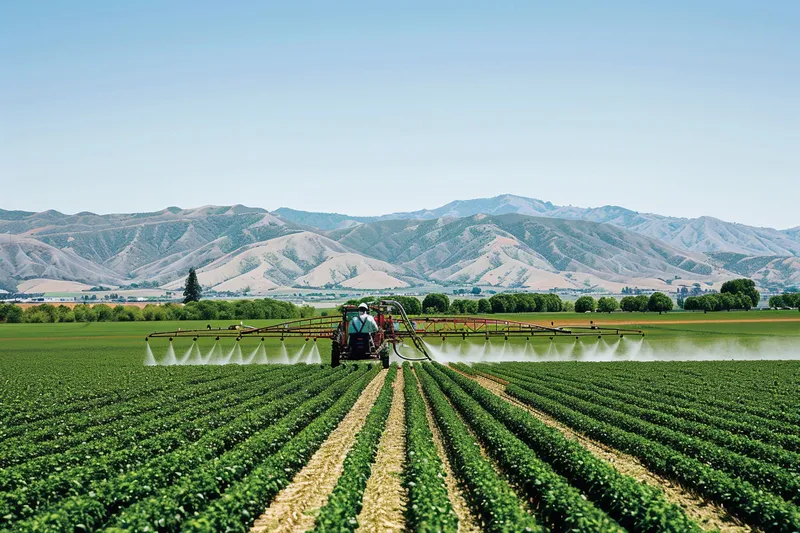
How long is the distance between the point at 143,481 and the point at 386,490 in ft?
21.0

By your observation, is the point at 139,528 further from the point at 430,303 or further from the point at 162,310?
the point at 430,303

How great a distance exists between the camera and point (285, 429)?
909 inches

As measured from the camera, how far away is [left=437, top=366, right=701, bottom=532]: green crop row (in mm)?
13148

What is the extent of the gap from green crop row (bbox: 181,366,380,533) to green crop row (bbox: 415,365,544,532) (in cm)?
484

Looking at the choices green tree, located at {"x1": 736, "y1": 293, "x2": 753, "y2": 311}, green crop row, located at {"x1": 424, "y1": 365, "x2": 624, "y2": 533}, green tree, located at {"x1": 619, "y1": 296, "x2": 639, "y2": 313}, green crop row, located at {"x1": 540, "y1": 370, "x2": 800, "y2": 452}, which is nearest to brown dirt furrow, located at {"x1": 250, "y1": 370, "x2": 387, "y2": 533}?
green crop row, located at {"x1": 424, "y1": 365, "x2": 624, "y2": 533}

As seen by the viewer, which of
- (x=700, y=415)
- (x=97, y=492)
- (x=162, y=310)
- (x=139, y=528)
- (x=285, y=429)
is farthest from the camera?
(x=162, y=310)

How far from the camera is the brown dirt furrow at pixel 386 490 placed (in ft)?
49.4

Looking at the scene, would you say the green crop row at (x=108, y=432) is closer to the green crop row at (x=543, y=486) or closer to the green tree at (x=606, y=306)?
the green crop row at (x=543, y=486)

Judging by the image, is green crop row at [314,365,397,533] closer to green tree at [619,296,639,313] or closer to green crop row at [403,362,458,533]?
green crop row at [403,362,458,533]

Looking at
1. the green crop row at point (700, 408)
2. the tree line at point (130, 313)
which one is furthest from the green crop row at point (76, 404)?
the tree line at point (130, 313)

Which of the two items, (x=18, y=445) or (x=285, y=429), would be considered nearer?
(x=18, y=445)

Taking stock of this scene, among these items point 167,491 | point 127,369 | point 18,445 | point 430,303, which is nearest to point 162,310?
point 430,303

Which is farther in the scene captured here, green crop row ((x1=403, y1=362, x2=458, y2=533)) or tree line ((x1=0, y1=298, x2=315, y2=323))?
tree line ((x1=0, y1=298, x2=315, y2=323))

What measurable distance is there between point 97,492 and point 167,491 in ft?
5.10
